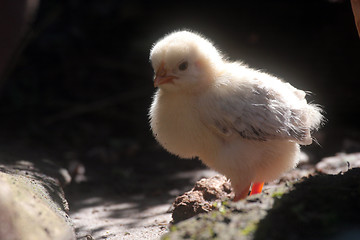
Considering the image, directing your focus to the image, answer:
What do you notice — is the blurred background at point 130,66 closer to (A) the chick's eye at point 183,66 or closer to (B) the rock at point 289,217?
(A) the chick's eye at point 183,66

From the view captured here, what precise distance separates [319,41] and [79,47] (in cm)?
446

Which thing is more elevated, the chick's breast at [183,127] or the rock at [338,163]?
the rock at [338,163]

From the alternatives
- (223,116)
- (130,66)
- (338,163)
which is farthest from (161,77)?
(130,66)

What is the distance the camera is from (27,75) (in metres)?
8.34

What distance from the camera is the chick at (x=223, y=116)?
3.76m

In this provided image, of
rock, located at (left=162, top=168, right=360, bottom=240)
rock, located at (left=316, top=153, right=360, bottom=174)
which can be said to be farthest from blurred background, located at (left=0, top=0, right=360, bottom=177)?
rock, located at (left=162, top=168, right=360, bottom=240)


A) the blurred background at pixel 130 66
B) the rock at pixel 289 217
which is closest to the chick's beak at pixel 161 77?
the rock at pixel 289 217

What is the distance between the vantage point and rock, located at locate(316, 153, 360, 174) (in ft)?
17.9

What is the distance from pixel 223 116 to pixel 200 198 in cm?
82

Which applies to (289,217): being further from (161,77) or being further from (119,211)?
(119,211)

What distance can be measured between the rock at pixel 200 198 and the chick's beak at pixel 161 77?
3.39 ft

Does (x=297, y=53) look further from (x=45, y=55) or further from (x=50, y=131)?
(x=45, y=55)

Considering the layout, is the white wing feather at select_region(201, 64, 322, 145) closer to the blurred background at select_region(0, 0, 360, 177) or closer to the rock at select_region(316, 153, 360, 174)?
the rock at select_region(316, 153, 360, 174)

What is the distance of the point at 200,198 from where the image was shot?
13.4ft
